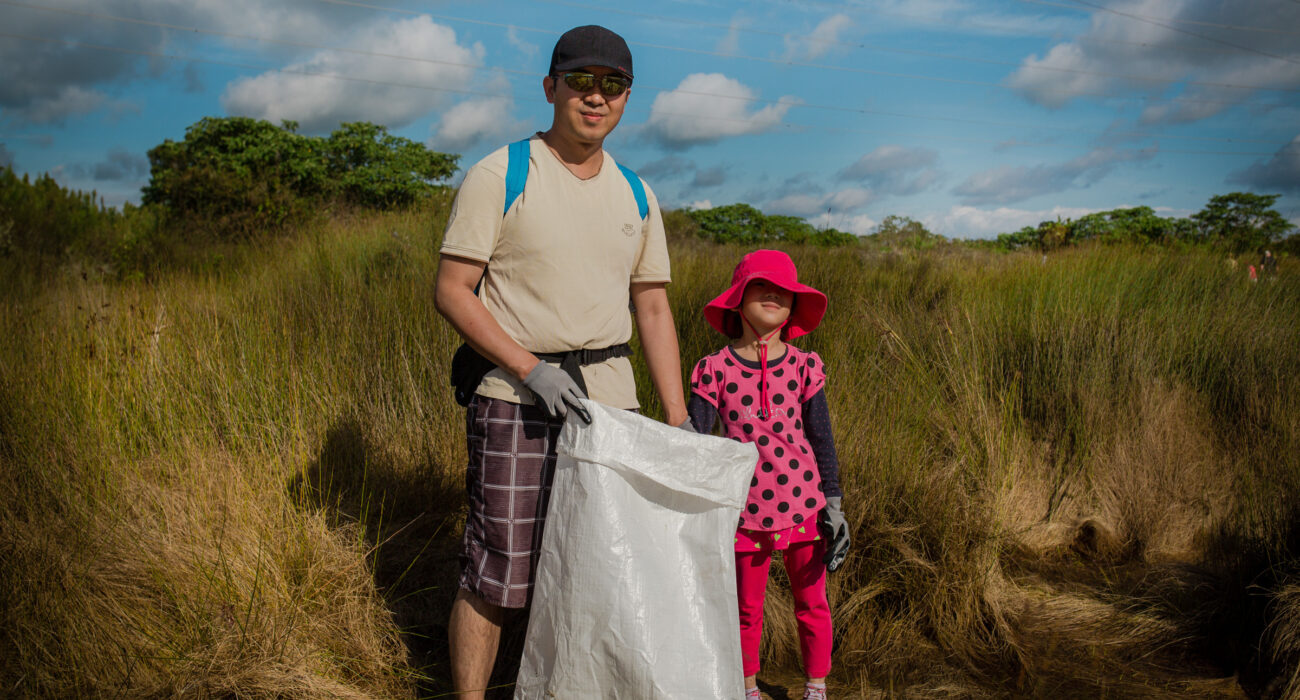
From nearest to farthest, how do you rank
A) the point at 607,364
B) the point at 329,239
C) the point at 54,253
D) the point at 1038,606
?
the point at 607,364
the point at 1038,606
the point at 329,239
the point at 54,253

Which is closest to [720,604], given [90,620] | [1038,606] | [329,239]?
[90,620]

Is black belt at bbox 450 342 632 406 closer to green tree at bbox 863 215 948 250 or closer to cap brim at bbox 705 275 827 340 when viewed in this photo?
cap brim at bbox 705 275 827 340

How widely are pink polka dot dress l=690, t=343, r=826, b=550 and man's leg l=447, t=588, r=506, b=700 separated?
0.75 metres

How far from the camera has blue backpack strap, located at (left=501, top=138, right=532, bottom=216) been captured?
1814mm

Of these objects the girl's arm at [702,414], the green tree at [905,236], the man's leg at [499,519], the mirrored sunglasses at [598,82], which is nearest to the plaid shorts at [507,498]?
the man's leg at [499,519]

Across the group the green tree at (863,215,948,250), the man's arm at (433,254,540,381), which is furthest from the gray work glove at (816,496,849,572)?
the green tree at (863,215,948,250)

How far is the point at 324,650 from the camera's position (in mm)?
2350

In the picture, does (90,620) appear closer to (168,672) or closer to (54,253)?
(168,672)

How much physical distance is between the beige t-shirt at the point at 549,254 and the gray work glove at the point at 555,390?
13 centimetres

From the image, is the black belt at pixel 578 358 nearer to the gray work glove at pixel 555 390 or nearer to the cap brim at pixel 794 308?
the gray work glove at pixel 555 390

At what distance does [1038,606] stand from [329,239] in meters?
6.96

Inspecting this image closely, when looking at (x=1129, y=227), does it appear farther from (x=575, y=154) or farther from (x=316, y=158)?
(x=575, y=154)

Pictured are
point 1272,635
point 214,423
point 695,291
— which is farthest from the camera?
point 695,291

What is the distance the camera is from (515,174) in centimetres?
183
